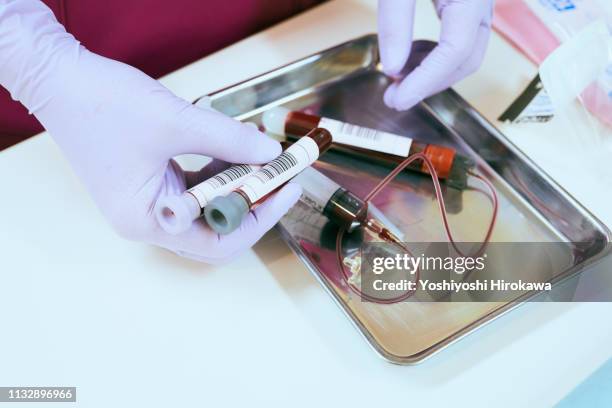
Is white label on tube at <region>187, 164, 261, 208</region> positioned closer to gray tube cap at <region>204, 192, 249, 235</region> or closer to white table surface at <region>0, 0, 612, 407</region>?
gray tube cap at <region>204, 192, 249, 235</region>

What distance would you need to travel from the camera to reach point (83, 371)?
2.02 ft

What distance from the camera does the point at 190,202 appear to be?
56 centimetres

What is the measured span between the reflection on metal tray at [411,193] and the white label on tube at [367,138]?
3 centimetres

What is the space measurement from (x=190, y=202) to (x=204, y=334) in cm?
17

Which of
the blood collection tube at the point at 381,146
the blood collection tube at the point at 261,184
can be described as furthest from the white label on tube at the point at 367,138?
the blood collection tube at the point at 261,184

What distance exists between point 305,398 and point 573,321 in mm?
317

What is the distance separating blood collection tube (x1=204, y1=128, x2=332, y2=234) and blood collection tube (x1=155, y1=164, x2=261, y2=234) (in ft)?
0.04

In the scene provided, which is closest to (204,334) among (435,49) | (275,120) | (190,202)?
(190,202)

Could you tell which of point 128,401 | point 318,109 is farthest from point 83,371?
point 318,109

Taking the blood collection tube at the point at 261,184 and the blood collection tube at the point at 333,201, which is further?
the blood collection tube at the point at 333,201

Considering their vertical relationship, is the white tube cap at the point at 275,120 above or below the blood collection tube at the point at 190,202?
below

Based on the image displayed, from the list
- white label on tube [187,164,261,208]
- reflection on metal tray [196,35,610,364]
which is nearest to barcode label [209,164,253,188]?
white label on tube [187,164,261,208]

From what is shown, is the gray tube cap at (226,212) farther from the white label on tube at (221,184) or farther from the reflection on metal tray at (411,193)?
the reflection on metal tray at (411,193)

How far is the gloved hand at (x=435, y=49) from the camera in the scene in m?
0.75
